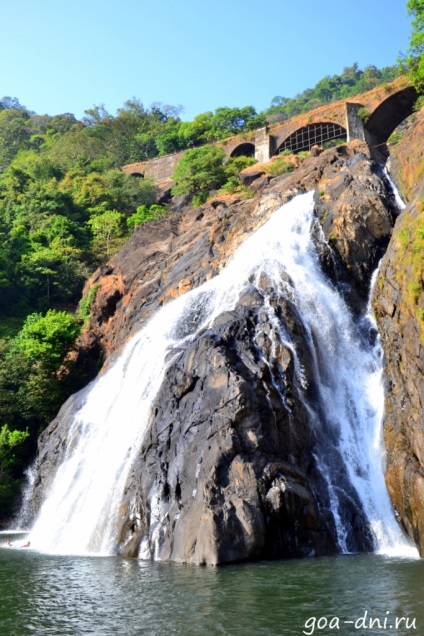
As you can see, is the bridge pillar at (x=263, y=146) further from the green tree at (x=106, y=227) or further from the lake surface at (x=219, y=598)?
the lake surface at (x=219, y=598)

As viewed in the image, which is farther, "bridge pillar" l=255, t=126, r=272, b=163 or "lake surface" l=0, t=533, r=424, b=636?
"bridge pillar" l=255, t=126, r=272, b=163

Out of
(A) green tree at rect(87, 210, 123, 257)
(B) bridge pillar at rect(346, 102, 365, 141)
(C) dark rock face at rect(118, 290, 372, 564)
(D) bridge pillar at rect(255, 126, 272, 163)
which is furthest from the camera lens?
(D) bridge pillar at rect(255, 126, 272, 163)

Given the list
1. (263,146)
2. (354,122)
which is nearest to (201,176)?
(263,146)

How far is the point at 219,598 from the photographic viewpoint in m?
12.6

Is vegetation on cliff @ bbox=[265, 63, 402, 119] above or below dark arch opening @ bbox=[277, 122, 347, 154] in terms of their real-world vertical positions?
above

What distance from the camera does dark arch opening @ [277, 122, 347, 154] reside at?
5474cm

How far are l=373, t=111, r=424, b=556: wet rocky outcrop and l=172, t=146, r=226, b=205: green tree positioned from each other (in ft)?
105

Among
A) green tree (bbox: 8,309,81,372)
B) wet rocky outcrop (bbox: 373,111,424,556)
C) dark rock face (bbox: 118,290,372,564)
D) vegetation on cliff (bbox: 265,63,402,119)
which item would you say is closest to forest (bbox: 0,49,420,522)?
green tree (bbox: 8,309,81,372)

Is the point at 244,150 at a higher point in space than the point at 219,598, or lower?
higher

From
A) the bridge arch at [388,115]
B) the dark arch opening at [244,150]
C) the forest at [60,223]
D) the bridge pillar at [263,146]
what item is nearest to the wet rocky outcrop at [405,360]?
the forest at [60,223]

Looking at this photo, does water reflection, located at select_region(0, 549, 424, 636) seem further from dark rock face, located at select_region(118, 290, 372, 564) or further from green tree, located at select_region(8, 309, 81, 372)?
green tree, located at select_region(8, 309, 81, 372)

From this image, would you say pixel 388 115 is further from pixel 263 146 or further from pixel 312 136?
pixel 263 146

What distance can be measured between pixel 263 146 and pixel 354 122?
965 centimetres

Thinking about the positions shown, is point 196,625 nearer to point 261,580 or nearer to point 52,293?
point 261,580
